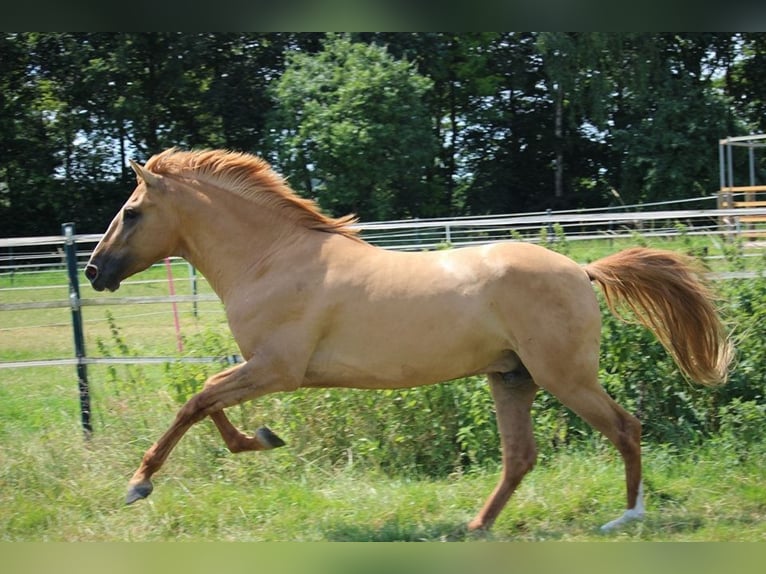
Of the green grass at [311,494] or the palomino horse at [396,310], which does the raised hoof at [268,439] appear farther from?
the green grass at [311,494]

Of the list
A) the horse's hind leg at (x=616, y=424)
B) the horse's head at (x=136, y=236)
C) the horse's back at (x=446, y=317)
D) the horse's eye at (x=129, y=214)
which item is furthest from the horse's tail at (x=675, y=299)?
the horse's eye at (x=129, y=214)

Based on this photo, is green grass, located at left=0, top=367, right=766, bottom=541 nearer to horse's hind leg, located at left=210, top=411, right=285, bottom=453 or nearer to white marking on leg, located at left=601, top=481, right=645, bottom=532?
white marking on leg, located at left=601, top=481, right=645, bottom=532

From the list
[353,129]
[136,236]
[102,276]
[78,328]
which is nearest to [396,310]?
[136,236]

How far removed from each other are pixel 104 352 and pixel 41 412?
101cm

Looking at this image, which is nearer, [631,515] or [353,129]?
[631,515]

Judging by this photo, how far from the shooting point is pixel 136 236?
529 centimetres

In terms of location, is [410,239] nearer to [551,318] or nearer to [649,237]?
[649,237]

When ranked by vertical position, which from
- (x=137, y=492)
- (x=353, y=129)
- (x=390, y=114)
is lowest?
(x=137, y=492)

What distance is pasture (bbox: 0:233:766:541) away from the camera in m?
4.99

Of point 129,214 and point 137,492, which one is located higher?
point 129,214

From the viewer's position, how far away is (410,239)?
1786 cm

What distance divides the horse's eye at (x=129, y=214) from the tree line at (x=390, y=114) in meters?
19.7

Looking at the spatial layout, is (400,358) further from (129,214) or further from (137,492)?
(129,214)

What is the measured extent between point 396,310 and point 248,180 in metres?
1.36
